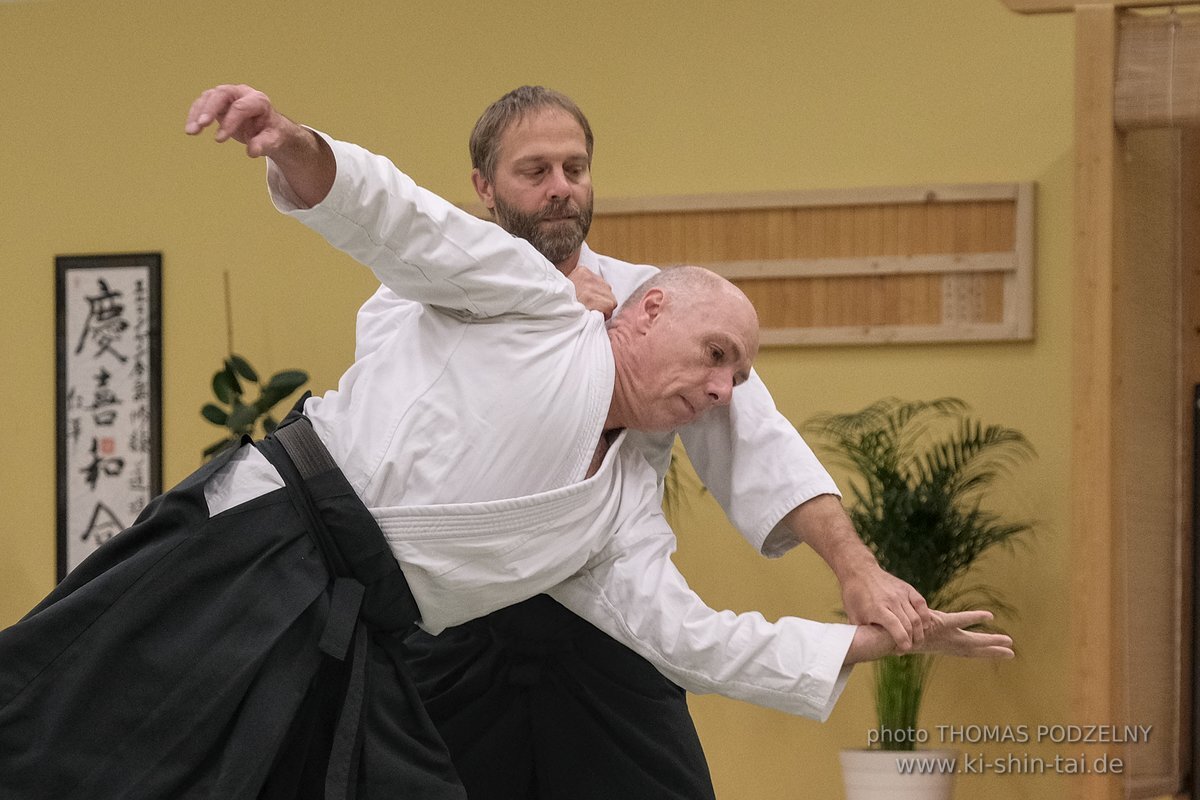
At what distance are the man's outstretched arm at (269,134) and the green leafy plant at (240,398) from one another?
9.78ft

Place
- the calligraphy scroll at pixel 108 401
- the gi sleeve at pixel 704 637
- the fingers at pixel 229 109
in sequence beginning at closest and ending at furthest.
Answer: the fingers at pixel 229 109
the gi sleeve at pixel 704 637
the calligraphy scroll at pixel 108 401

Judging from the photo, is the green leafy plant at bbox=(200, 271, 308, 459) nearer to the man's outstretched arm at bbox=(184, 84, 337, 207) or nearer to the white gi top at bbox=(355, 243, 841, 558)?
the white gi top at bbox=(355, 243, 841, 558)

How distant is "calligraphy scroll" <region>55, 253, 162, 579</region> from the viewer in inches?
199

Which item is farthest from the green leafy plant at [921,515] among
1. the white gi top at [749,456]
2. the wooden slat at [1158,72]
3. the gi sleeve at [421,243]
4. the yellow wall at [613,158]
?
the gi sleeve at [421,243]

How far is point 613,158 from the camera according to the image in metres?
4.78

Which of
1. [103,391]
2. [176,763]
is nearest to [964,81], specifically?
[103,391]

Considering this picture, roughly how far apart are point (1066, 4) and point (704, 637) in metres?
2.19

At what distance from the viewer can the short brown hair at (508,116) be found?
7.43 feet

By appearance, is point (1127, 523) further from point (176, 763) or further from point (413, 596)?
point (176, 763)

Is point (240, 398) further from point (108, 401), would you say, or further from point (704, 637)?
point (704, 637)

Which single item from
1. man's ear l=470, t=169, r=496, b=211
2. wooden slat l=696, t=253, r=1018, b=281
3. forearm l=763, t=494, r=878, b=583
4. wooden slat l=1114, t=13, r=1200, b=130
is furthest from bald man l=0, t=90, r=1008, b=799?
wooden slat l=696, t=253, r=1018, b=281

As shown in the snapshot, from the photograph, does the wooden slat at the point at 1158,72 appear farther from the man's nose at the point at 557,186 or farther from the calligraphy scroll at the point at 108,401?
the calligraphy scroll at the point at 108,401

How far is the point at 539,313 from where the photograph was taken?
1.74 metres

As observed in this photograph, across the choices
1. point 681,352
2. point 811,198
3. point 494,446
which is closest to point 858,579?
point 681,352
